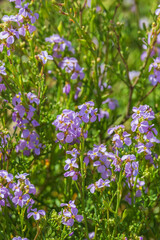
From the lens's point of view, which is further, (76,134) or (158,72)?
(158,72)

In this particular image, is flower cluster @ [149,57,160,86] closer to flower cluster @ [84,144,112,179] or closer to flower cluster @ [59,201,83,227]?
flower cluster @ [84,144,112,179]

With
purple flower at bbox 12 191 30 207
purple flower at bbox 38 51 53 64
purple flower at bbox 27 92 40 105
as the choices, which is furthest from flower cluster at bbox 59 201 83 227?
purple flower at bbox 38 51 53 64

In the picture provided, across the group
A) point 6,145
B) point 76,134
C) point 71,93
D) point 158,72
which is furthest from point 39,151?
point 158,72

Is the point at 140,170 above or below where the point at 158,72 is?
below

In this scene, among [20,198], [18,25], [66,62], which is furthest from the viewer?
[66,62]

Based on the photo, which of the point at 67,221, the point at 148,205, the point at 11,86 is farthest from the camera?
the point at 11,86

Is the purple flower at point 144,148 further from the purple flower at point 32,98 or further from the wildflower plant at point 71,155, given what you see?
the purple flower at point 32,98

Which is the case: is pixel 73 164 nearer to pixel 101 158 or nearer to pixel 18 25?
pixel 101 158

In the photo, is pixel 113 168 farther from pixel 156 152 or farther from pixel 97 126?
pixel 97 126

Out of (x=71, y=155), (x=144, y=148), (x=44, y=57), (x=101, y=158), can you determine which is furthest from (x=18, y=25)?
(x=144, y=148)
